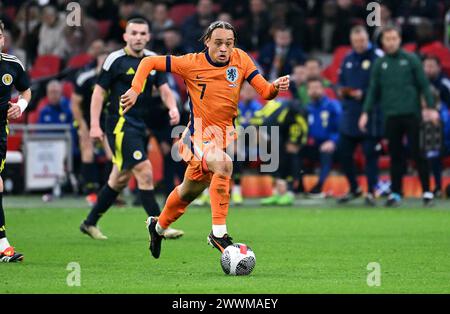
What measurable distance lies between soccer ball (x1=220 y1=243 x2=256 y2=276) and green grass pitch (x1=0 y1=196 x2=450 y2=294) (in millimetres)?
118

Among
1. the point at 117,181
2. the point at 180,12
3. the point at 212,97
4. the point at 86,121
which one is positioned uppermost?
the point at 180,12

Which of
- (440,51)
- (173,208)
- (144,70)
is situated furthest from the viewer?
(440,51)

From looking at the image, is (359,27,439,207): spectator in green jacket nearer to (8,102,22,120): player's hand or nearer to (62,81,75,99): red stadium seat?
(62,81,75,99): red stadium seat

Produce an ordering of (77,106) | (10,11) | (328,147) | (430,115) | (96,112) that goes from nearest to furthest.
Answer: (96,112) < (77,106) < (430,115) < (328,147) < (10,11)

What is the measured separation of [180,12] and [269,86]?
1544 cm

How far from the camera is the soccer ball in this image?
32.1ft

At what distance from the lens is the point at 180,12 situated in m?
25.6

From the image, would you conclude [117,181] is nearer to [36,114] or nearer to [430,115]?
[430,115]

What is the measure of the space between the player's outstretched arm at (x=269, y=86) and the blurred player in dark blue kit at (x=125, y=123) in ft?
8.67

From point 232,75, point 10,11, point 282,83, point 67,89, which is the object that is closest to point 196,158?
point 232,75

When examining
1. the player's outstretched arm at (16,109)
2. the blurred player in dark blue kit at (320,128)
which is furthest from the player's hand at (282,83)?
the blurred player in dark blue kit at (320,128)
